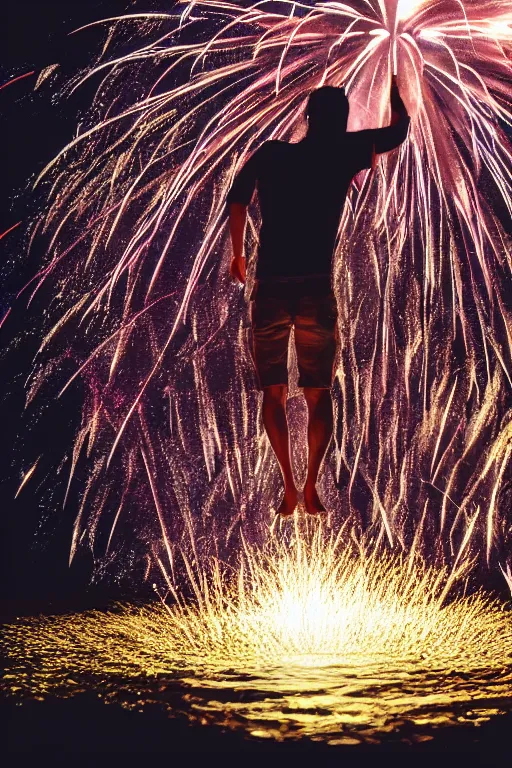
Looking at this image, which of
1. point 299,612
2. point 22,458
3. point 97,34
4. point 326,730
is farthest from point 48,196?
point 326,730

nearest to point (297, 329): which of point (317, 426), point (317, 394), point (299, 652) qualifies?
point (317, 394)

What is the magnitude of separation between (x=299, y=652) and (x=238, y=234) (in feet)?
5.28

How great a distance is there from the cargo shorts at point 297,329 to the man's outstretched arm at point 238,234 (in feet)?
0.45

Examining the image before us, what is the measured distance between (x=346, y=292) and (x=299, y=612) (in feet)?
8.30

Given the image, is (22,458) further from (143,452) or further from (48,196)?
(48,196)

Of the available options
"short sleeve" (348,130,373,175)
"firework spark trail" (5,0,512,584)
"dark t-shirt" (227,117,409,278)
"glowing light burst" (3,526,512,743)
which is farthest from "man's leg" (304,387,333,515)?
"firework spark trail" (5,0,512,584)

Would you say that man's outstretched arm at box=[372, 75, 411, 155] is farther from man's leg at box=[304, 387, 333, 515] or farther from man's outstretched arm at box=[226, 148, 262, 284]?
man's leg at box=[304, 387, 333, 515]

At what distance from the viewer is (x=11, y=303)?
216 inches

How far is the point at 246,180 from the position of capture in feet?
11.4

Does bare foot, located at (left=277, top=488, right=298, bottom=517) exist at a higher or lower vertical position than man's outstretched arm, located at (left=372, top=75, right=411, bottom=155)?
lower

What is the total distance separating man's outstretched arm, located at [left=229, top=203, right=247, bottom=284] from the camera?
355cm

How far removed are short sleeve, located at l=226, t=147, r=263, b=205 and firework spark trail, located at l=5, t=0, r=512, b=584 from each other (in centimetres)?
120

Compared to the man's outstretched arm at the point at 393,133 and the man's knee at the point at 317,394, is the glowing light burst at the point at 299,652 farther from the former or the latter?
→ the man's outstretched arm at the point at 393,133

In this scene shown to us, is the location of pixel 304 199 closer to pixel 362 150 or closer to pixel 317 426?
pixel 362 150
